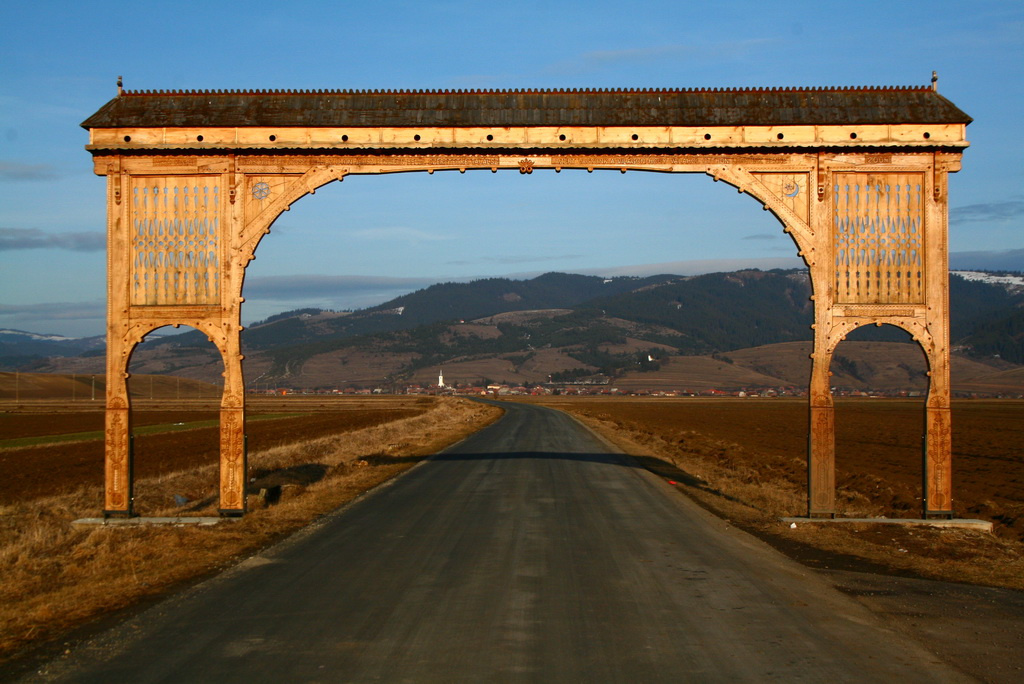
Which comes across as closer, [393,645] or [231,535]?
[393,645]

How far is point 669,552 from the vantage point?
12.8 meters

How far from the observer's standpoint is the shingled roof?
15.9 metres

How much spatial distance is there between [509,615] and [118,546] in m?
7.25

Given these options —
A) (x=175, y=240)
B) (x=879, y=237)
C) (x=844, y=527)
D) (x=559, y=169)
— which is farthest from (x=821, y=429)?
(x=175, y=240)

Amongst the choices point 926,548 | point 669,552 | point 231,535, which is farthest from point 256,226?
point 926,548

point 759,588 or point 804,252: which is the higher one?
point 804,252

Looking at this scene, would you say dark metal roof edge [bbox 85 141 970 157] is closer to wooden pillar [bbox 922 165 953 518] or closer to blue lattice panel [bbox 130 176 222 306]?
blue lattice panel [bbox 130 176 222 306]

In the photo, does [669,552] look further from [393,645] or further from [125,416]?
[125,416]

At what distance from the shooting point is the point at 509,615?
9195mm

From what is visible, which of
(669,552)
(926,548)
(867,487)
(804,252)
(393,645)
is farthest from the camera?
(867,487)

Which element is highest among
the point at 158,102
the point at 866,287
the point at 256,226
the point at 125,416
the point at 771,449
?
the point at 158,102

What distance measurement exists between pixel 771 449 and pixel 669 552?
99.3 ft

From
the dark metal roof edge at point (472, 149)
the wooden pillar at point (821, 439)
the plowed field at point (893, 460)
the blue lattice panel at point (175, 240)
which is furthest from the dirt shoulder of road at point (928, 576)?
the blue lattice panel at point (175, 240)

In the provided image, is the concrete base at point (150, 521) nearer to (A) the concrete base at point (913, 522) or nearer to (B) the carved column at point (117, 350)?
(B) the carved column at point (117, 350)
